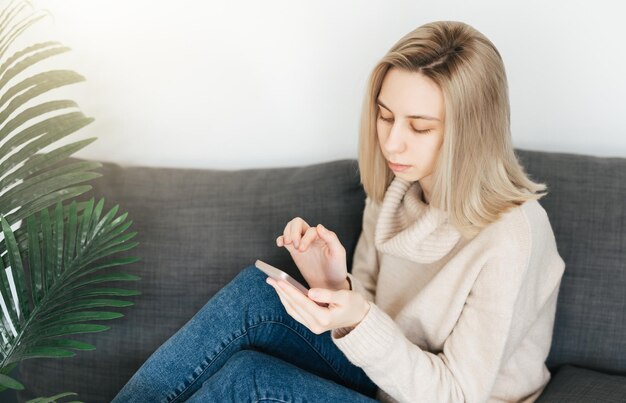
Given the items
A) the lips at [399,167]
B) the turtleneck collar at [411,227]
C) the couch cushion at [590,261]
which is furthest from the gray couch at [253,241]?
the lips at [399,167]

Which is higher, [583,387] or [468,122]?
[468,122]

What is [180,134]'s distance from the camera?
5.61 ft

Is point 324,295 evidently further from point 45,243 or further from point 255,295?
point 45,243

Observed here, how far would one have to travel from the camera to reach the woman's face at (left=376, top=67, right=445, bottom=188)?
44.3 inches

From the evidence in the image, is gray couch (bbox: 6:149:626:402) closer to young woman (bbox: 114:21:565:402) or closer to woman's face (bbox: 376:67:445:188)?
young woman (bbox: 114:21:565:402)

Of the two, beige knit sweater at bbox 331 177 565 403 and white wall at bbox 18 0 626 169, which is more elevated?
white wall at bbox 18 0 626 169

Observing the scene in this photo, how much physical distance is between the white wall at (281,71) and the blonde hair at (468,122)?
0.37 m

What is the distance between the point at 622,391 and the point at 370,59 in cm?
85

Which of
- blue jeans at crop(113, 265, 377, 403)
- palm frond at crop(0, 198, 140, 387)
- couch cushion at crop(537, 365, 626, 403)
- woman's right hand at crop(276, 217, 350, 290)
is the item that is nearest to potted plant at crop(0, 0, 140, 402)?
palm frond at crop(0, 198, 140, 387)

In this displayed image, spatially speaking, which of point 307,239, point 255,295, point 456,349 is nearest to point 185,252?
point 255,295

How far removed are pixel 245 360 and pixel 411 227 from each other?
38 cm

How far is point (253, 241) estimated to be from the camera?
1.43 metres

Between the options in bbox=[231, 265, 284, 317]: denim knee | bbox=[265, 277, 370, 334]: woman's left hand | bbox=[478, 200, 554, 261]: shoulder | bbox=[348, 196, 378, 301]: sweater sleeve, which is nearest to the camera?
bbox=[265, 277, 370, 334]: woman's left hand

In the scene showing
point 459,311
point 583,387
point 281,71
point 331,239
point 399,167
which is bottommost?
point 583,387
